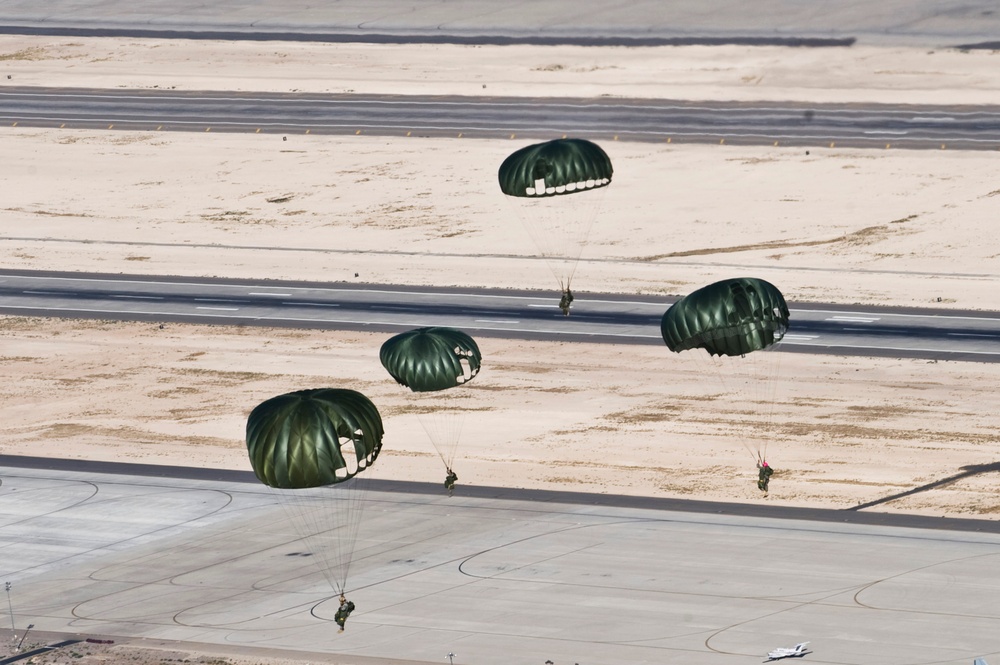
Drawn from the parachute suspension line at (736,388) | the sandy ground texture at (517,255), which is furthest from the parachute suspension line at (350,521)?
the parachute suspension line at (736,388)

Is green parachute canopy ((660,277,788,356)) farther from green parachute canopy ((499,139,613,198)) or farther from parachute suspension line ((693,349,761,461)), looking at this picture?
green parachute canopy ((499,139,613,198))

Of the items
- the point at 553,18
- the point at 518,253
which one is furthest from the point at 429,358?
the point at 553,18

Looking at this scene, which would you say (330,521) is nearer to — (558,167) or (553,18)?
(558,167)

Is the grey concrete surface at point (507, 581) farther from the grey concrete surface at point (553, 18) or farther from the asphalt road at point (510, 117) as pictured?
the grey concrete surface at point (553, 18)

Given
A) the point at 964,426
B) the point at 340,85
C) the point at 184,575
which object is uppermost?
the point at 340,85

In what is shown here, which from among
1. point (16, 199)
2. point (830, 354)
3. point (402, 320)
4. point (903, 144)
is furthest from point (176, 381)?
point (903, 144)

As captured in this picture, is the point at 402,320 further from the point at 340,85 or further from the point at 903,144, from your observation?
the point at 340,85

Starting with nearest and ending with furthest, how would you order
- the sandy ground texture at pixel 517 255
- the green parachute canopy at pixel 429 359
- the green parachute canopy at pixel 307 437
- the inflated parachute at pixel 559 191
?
the green parachute canopy at pixel 307 437, the green parachute canopy at pixel 429 359, the inflated parachute at pixel 559 191, the sandy ground texture at pixel 517 255

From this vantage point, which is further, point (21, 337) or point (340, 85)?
point (340, 85)
